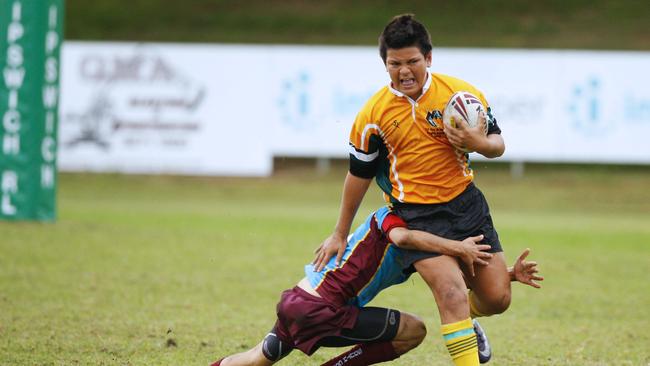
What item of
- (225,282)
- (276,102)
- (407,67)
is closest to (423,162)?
(407,67)

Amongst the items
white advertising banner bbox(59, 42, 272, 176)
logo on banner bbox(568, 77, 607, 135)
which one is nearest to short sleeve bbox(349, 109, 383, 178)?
logo on banner bbox(568, 77, 607, 135)

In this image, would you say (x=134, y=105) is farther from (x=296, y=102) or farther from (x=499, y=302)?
(x=499, y=302)

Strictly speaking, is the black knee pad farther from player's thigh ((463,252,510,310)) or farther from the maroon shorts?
player's thigh ((463,252,510,310))

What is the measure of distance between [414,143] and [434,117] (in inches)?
7.0

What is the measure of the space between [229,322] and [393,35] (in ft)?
11.6

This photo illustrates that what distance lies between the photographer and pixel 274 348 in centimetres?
554

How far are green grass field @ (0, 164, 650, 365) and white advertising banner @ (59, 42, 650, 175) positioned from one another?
1160mm

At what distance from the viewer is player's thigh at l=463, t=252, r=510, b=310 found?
5598mm

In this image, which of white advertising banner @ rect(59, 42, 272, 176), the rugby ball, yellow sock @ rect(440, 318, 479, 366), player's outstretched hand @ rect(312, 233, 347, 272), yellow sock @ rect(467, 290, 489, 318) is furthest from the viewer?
white advertising banner @ rect(59, 42, 272, 176)

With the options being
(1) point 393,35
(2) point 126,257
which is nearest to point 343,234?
(1) point 393,35

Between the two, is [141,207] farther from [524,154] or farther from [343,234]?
[343,234]

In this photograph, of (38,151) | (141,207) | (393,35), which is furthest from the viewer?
(141,207)

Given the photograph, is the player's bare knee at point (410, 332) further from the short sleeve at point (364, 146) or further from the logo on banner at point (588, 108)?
the logo on banner at point (588, 108)

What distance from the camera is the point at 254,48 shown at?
22797 mm
